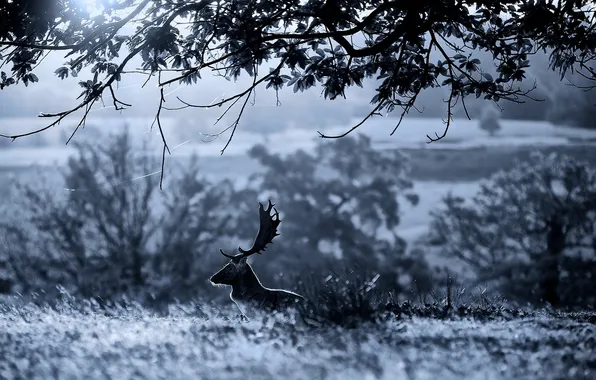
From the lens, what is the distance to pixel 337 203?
117 feet

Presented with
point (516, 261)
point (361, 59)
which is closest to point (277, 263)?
point (516, 261)

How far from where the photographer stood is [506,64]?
8781mm

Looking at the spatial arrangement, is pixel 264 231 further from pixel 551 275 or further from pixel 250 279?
pixel 551 275

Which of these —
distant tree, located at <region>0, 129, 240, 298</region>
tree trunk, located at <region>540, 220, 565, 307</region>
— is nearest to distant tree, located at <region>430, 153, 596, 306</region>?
tree trunk, located at <region>540, 220, 565, 307</region>

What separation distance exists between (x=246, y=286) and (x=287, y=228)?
26677mm

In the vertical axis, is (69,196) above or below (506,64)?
below

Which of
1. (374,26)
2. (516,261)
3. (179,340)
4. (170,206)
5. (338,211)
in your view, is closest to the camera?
(179,340)

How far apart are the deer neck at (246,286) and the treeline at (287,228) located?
2074cm

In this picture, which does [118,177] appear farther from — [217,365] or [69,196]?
[217,365]

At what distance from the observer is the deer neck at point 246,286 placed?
8.05m

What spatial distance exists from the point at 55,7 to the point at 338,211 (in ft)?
93.7

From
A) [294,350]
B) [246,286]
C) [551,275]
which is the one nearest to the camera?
[294,350]

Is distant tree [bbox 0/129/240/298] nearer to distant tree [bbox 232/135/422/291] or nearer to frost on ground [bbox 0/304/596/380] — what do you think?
distant tree [bbox 232/135/422/291]

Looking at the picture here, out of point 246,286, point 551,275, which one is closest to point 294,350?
point 246,286
